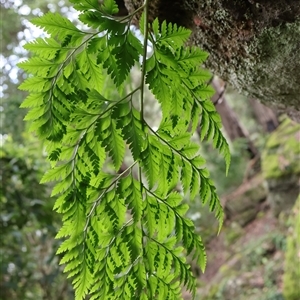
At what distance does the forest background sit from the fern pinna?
948 mm

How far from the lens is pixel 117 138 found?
0.98m

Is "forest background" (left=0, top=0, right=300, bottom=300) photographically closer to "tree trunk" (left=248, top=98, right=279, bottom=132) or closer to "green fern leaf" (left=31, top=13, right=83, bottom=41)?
"tree trunk" (left=248, top=98, right=279, bottom=132)

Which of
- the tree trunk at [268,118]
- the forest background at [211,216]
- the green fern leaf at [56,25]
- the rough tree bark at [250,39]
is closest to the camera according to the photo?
the green fern leaf at [56,25]

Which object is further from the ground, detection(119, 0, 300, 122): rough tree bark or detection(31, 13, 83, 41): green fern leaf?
detection(31, 13, 83, 41): green fern leaf

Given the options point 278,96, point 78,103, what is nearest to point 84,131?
point 78,103

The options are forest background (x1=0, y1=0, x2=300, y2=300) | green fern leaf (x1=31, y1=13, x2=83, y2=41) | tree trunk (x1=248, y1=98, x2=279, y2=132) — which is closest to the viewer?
green fern leaf (x1=31, y1=13, x2=83, y2=41)

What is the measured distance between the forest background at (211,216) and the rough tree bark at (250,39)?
574mm

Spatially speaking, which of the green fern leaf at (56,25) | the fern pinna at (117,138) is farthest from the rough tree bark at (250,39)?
the green fern leaf at (56,25)

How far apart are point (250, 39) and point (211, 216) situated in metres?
10.1

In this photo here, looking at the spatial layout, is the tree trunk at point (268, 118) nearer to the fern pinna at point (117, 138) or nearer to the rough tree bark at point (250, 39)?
the rough tree bark at point (250, 39)

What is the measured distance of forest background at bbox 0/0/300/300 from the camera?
411 centimetres

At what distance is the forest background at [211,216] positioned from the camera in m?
4.11

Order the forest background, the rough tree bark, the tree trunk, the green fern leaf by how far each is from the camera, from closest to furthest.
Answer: the green fern leaf, the rough tree bark, the forest background, the tree trunk

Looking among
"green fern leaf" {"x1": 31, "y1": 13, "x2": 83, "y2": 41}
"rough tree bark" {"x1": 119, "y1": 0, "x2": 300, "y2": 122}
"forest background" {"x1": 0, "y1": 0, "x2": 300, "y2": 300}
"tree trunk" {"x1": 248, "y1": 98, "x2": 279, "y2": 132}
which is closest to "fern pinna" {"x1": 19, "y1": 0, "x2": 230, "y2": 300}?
"green fern leaf" {"x1": 31, "y1": 13, "x2": 83, "y2": 41}
